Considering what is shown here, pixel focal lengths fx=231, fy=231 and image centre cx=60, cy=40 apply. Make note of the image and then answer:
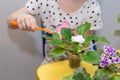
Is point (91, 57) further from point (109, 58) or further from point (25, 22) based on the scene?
point (25, 22)

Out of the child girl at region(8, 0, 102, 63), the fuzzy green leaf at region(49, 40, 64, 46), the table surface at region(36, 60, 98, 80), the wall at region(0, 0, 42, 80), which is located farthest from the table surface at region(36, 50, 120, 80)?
the wall at region(0, 0, 42, 80)

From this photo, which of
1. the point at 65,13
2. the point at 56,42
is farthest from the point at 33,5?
the point at 56,42

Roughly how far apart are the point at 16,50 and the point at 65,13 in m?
0.40

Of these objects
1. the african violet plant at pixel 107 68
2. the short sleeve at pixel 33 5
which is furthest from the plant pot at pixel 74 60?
the short sleeve at pixel 33 5

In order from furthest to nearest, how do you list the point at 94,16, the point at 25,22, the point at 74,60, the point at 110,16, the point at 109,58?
the point at 110,16 → the point at 94,16 → the point at 25,22 → the point at 74,60 → the point at 109,58

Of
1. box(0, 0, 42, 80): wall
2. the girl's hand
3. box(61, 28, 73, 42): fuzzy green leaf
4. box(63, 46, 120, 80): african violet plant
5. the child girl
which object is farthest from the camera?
box(0, 0, 42, 80): wall

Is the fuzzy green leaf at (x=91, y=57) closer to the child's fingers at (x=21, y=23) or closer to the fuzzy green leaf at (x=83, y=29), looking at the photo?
the fuzzy green leaf at (x=83, y=29)

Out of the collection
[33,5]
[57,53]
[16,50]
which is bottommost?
[16,50]

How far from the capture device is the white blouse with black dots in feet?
3.31

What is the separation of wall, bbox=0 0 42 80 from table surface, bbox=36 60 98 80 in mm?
450

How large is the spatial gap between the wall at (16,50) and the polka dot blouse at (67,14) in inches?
4.8

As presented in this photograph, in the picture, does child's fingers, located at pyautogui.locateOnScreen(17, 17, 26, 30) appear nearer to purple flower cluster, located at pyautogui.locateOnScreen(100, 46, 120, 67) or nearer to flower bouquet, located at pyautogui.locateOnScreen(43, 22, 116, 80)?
flower bouquet, located at pyautogui.locateOnScreen(43, 22, 116, 80)

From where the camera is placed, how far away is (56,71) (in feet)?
2.51

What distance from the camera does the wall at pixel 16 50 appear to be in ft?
3.79
